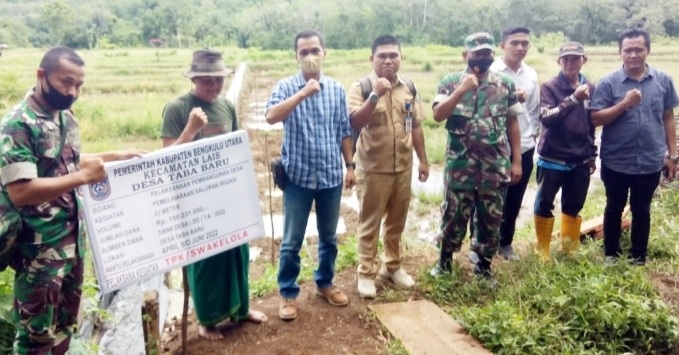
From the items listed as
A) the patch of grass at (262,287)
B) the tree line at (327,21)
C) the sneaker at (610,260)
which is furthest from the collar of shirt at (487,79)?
the tree line at (327,21)

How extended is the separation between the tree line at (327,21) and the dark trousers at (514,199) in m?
12.9

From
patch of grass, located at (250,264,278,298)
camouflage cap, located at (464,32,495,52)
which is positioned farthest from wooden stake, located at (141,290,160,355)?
camouflage cap, located at (464,32,495,52)

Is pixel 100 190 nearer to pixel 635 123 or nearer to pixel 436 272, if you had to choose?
pixel 436 272

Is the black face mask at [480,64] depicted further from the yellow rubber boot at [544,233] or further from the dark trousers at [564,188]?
the yellow rubber boot at [544,233]

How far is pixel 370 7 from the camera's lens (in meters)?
39.3

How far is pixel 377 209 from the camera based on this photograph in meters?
3.90

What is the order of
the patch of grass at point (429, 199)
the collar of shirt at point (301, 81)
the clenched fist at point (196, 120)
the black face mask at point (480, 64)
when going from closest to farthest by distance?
the clenched fist at point (196, 120), the collar of shirt at point (301, 81), the black face mask at point (480, 64), the patch of grass at point (429, 199)

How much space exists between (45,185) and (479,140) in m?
2.57

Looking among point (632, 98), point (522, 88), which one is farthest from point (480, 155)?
point (632, 98)

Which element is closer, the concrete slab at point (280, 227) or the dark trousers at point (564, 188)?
the dark trousers at point (564, 188)

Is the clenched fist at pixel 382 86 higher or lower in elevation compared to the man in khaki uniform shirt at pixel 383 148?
higher

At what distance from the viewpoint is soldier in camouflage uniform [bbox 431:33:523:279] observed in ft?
12.5

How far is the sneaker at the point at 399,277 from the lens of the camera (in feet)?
13.7

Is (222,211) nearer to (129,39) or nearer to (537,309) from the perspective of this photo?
(537,309)
